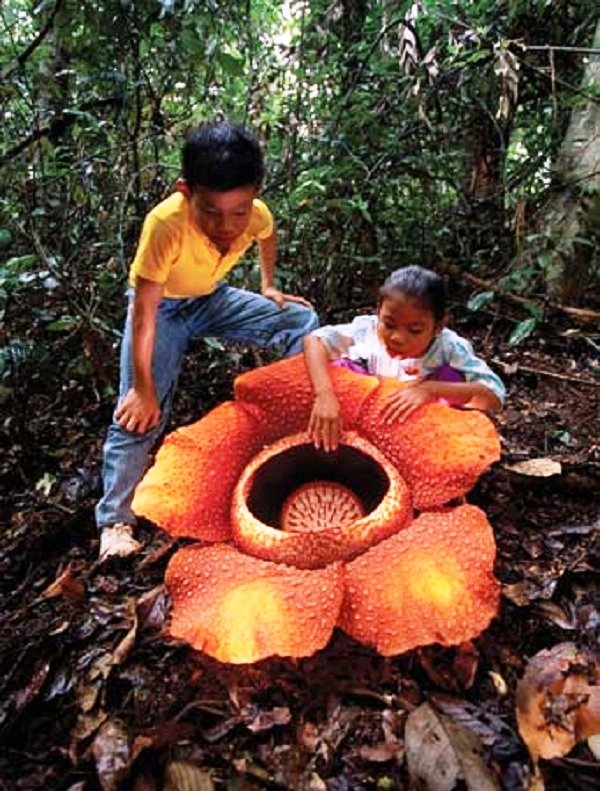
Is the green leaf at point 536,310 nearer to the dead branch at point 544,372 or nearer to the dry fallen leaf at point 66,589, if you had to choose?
the dead branch at point 544,372

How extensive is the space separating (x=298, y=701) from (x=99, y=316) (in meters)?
2.29

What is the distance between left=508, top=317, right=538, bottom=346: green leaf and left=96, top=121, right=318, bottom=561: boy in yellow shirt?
116 centimetres

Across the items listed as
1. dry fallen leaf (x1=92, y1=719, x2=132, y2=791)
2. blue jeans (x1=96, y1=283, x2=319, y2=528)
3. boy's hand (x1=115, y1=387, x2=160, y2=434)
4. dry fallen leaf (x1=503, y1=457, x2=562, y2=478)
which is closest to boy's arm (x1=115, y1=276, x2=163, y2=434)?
boy's hand (x1=115, y1=387, x2=160, y2=434)

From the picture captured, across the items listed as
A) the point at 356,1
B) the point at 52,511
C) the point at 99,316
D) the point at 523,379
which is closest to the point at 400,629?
the point at 52,511

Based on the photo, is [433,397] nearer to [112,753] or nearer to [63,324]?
[112,753]

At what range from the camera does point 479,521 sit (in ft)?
5.53

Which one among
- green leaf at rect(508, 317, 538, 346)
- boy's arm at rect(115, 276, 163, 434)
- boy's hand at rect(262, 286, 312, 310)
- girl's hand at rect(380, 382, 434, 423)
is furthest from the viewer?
green leaf at rect(508, 317, 538, 346)

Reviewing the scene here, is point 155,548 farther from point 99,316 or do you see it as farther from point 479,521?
point 99,316

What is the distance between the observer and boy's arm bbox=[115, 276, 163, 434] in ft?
7.97

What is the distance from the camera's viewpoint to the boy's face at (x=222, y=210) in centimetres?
218

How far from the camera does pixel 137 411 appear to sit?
254cm

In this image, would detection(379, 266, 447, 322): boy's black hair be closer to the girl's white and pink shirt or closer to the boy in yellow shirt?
the girl's white and pink shirt

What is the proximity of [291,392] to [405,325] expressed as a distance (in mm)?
449

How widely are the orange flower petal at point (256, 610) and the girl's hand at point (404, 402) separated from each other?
530 mm
